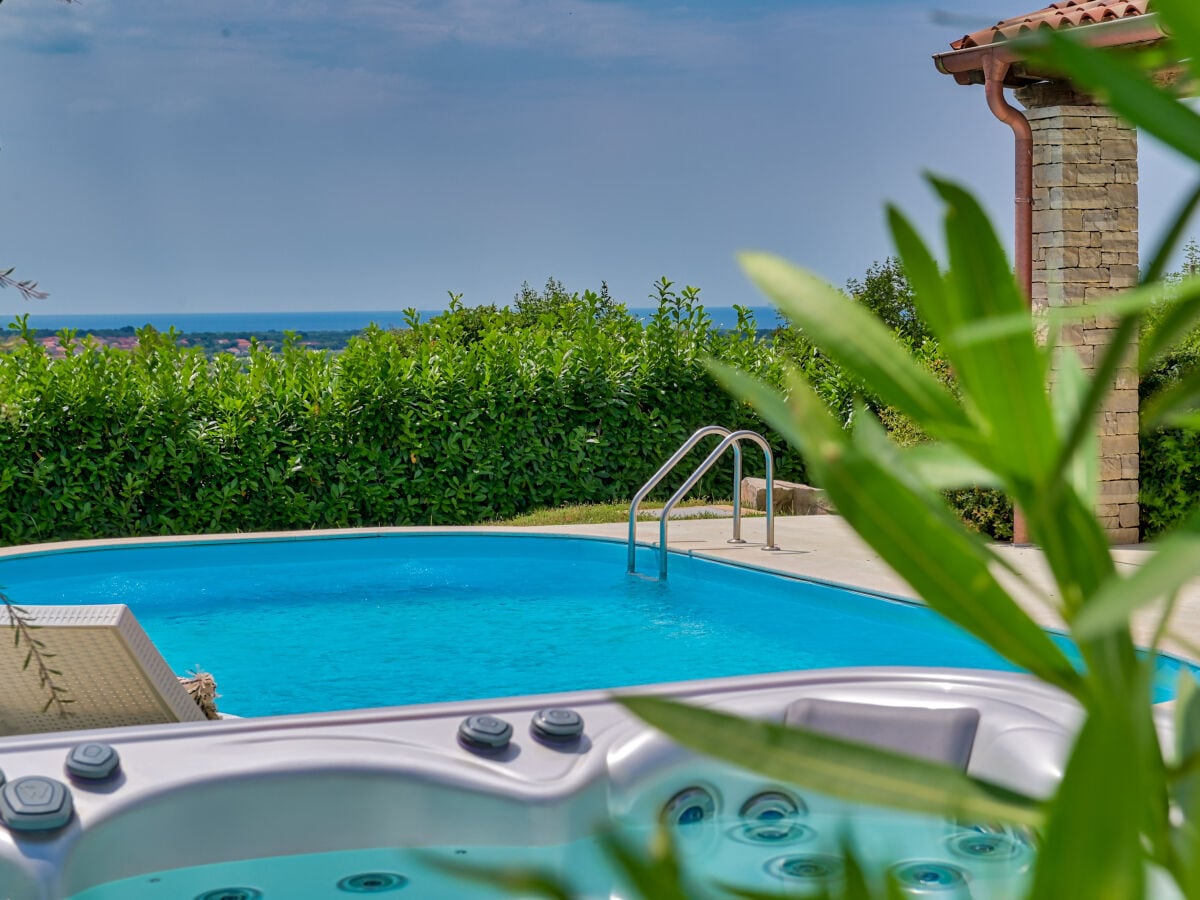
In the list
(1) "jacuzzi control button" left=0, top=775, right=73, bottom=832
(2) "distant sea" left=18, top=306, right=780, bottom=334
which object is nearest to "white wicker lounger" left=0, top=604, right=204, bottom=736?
(1) "jacuzzi control button" left=0, top=775, right=73, bottom=832

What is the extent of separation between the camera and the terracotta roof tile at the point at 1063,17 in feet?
23.2

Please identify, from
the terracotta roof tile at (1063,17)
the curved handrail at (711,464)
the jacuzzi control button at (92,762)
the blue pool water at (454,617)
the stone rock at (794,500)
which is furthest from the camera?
the stone rock at (794,500)

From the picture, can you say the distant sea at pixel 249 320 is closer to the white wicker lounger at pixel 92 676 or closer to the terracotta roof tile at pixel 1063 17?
the terracotta roof tile at pixel 1063 17

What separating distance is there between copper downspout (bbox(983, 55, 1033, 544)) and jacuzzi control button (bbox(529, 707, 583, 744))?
→ 4.87 meters

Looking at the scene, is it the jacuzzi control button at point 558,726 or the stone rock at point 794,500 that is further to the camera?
the stone rock at point 794,500

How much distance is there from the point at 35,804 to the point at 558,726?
1315 millimetres

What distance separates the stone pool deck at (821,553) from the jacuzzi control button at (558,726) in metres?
2.92

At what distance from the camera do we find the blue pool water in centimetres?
645

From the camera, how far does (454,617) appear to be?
25.1 ft

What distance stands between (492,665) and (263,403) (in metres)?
4.00

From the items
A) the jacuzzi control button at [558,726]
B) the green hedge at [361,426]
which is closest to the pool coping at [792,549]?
the green hedge at [361,426]

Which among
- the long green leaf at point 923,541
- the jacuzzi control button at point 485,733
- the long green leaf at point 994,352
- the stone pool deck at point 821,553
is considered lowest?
the stone pool deck at point 821,553

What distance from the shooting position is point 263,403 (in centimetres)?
967

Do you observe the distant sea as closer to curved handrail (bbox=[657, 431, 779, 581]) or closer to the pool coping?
the pool coping
